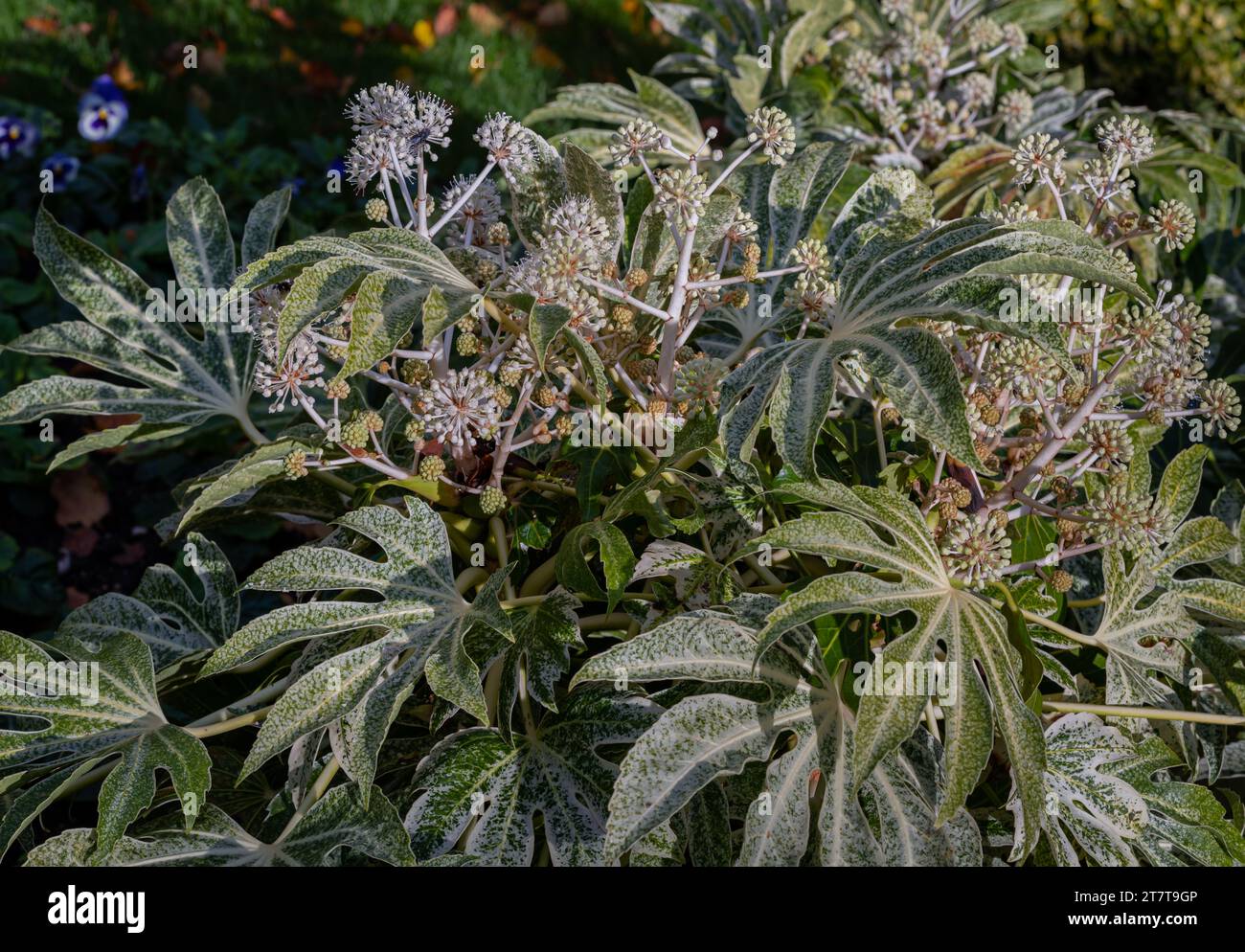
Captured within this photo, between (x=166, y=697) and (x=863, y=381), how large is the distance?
113 cm

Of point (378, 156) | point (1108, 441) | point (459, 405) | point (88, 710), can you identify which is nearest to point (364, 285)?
point (459, 405)

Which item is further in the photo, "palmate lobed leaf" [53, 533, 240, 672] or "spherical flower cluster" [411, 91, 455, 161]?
"palmate lobed leaf" [53, 533, 240, 672]

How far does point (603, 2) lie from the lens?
17.1ft

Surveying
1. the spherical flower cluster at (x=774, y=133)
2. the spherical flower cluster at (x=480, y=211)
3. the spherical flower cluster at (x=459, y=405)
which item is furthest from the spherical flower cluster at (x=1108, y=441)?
the spherical flower cluster at (x=480, y=211)

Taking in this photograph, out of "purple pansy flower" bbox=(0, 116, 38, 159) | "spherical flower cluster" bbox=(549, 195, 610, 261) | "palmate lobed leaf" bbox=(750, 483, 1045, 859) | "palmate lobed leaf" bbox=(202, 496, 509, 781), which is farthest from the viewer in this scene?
"purple pansy flower" bbox=(0, 116, 38, 159)

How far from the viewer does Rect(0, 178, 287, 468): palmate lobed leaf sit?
174 centimetres

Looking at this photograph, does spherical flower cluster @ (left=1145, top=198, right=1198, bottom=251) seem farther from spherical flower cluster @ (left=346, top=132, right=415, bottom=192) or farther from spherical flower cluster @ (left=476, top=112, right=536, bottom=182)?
spherical flower cluster @ (left=346, top=132, right=415, bottom=192)

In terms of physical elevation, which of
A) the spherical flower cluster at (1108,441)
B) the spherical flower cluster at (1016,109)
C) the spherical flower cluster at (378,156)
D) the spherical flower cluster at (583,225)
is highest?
the spherical flower cluster at (1016,109)

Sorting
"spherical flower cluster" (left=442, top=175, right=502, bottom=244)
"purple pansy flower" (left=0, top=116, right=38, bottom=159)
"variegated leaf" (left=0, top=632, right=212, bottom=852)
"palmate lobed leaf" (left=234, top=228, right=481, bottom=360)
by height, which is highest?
"purple pansy flower" (left=0, top=116, right=38, bottom=159)

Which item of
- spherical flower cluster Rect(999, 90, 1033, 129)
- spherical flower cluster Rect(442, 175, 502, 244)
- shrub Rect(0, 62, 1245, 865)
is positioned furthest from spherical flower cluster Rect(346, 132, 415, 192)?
spherical flower cluster Rect(999, 90, 1033, 129)

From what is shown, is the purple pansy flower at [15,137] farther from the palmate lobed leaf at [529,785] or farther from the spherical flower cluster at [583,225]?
the palmate lobed leaf at [529,785]

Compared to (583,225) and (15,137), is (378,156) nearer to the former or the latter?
(583,225)

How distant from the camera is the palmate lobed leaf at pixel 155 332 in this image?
5.72 feet

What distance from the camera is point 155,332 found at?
1806 mm
